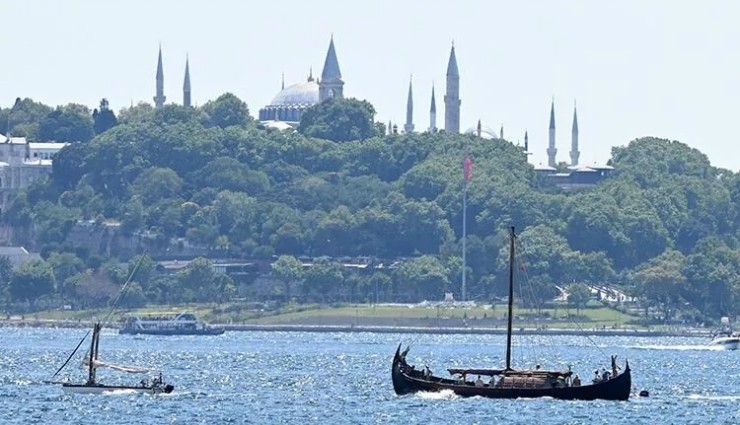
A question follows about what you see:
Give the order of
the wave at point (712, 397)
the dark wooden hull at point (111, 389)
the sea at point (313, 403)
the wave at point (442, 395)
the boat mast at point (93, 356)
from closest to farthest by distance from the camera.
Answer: the sea at point (313, 403)
the wave at point (442, 395)
the boat mast at point (93, 356)
the dark wooden hull at point (111, 389)
the wave at point (712, 397)

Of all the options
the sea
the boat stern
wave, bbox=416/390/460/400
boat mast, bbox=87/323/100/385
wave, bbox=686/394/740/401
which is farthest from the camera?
wave, bbox=686/394/740/401

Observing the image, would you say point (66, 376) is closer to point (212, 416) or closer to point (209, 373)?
point (209, 373)

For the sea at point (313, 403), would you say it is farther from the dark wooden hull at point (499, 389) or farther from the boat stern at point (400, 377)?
the boat stern at point (400, 377)

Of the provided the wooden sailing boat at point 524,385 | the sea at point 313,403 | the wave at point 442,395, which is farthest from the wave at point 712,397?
the wave at point 442,395

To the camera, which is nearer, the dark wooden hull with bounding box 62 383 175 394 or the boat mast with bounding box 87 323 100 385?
the boat mast with bounding box 87 323 100 385

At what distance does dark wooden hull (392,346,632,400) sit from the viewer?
13825 cm

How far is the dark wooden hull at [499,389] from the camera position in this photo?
138m

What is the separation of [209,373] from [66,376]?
1163 centimetres

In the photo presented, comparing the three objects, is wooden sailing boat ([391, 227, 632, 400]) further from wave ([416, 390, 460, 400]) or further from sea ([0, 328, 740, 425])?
sea ([0, 328, 740, 425])

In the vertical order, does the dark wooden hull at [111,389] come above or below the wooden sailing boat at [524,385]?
below

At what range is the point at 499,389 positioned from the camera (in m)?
138

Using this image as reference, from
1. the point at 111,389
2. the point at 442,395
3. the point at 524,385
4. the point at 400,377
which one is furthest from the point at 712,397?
the point at 111,389

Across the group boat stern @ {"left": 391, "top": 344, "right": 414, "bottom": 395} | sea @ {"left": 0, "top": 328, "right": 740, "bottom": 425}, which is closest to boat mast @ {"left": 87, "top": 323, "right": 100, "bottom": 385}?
sea @ {"left": 0, "top": 328, "right": 740, "bottom": 425}

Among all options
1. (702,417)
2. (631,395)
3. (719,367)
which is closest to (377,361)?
(719,367)
